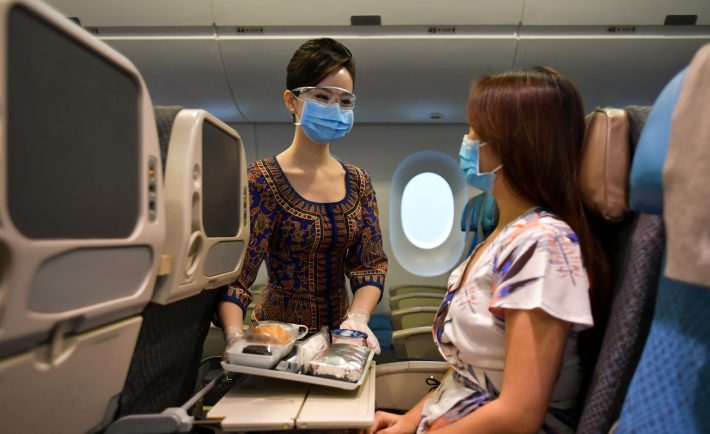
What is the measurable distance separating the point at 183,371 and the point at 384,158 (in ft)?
11.6

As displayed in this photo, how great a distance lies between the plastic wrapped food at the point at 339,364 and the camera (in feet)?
3.86

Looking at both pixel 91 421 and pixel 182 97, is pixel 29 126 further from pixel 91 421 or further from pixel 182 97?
pixel 182 97

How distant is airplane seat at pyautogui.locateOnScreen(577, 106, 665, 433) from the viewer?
0.90 meters

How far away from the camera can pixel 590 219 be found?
123 centimetres

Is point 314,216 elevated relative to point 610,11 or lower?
lower

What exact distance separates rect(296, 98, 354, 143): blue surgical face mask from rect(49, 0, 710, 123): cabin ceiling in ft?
5.64

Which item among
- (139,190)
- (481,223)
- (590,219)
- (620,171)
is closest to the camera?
(139,190)

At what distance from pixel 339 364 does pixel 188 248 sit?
529mm

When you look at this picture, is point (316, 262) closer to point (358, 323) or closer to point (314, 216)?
point (314, 216)

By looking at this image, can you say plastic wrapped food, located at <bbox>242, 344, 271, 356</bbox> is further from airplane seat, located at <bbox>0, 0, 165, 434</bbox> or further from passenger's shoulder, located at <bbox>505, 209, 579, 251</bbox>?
passenger's shoulder, located at <bbox>505, 209, 579, 251</bbox>

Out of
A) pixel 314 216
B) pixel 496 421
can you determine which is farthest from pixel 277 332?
pixel 496 421

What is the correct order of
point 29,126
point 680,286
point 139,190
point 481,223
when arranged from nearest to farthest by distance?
point 29,126 → point 680,286 → point 139,190 → point 481,223

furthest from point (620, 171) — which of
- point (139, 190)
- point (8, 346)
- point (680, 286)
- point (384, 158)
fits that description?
point (384, 158)

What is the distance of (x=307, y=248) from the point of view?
1.77 meters
